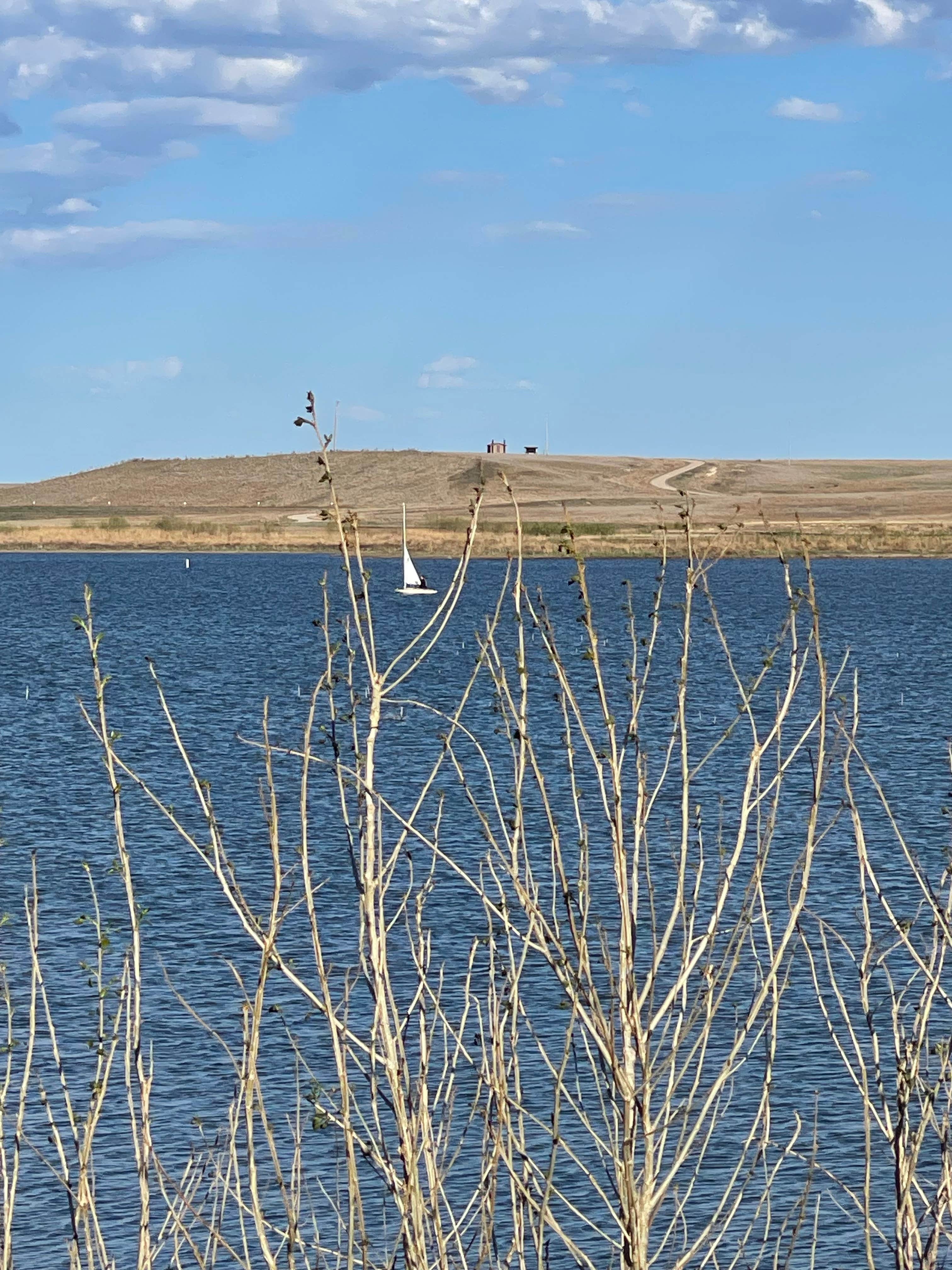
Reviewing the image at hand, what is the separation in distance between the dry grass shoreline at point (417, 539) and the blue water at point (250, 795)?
23.0 m

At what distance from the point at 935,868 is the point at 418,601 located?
2338 inches

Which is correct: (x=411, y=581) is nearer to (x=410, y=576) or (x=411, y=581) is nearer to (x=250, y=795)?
(x=410, y=576)

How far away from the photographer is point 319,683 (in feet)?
15.0

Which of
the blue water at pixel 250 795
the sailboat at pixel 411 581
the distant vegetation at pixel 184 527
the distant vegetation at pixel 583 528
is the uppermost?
the distant vegetation at pixel 184 527

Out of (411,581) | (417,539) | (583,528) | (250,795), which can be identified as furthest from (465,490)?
(250,795)

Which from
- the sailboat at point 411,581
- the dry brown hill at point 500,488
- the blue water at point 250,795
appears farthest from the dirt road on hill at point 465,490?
the blue water at point 250,795

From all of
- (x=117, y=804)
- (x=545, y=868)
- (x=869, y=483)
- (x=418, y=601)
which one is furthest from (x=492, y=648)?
(x=869, y=483)

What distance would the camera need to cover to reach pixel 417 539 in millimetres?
97438

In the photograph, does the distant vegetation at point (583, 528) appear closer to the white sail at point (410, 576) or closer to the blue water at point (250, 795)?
the white sail at point (410, 576)

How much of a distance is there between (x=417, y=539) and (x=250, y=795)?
73.6 metres

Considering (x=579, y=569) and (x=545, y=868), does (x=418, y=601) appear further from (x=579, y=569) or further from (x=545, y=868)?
(x=579, y=569)

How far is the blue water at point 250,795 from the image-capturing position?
11.6m

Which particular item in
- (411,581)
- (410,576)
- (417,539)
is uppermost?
(417,539)

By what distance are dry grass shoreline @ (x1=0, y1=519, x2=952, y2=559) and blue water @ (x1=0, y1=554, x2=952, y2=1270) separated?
23.0 metres
